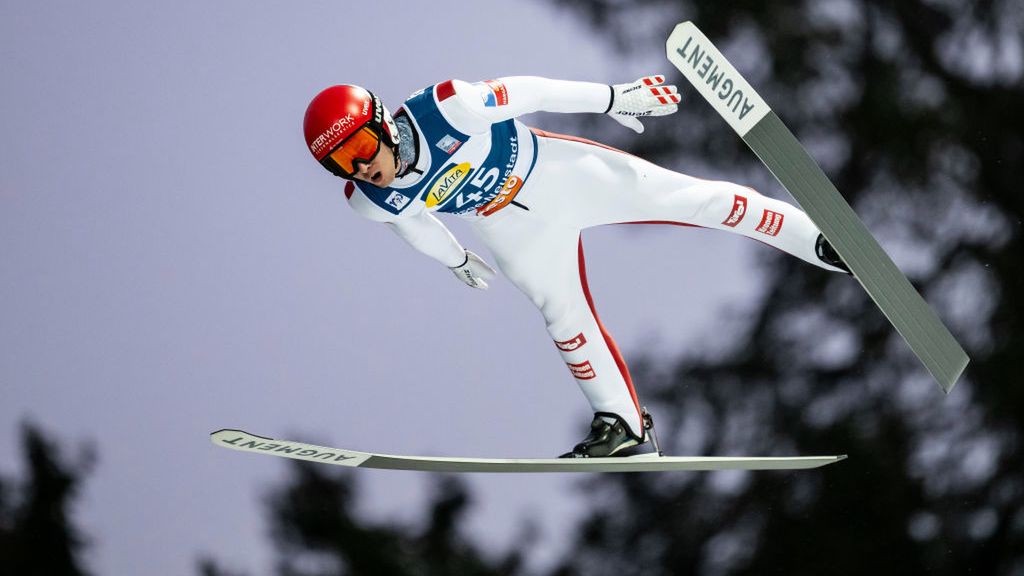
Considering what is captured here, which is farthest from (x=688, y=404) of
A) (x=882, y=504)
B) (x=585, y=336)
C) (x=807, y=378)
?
(x=585, y=336)

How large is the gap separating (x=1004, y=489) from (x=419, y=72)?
288cm

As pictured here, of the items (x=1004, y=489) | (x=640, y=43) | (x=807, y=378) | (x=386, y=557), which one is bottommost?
(x=1004, y=489)

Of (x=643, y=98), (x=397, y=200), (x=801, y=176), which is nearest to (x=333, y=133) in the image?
(x=397, y=200)

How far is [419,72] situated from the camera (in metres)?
4.12

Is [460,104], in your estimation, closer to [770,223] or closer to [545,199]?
[545,199]

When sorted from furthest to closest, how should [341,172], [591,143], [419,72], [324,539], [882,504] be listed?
[882,504], [324,539], [419,72], [591,143], [341,172]

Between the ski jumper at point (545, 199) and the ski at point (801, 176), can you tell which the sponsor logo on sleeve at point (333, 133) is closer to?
the ski jumper at point (545, 199)

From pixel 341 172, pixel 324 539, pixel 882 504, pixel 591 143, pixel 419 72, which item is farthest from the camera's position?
pixel 882 504

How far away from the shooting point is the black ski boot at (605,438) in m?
3.51

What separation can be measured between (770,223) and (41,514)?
8.76 feet

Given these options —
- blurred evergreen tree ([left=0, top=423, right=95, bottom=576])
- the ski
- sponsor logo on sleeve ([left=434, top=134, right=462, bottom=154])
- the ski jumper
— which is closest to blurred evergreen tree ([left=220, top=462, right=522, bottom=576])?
blurred evergreen tree ([left=0, top=423, right=95, bottom=576])

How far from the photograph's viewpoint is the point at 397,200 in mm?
3094

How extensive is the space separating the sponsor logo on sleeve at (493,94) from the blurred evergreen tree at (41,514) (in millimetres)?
2037

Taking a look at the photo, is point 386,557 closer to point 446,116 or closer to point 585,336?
point 585,336
